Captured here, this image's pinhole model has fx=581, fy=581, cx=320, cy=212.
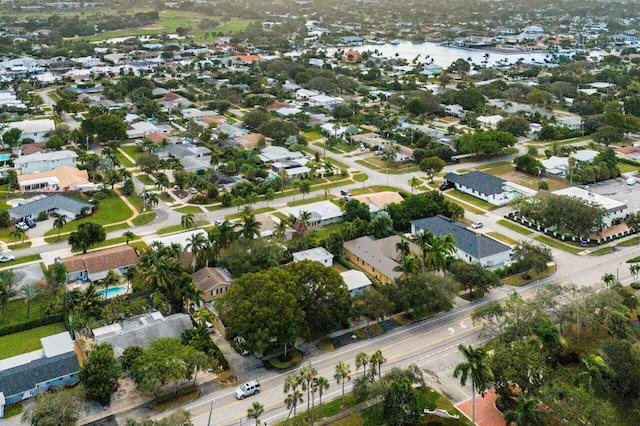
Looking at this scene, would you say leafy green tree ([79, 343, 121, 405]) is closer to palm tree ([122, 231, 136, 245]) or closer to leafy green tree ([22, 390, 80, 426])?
leafy green tree ([22, 390, 80, 426])

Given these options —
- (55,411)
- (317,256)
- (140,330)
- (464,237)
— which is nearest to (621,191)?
(464,237)

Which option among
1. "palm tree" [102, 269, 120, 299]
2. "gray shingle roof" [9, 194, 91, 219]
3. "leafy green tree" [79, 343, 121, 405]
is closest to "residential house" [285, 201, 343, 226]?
"palm tree" [102, 269, 120, 299]

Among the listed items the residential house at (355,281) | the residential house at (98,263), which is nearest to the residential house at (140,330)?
the residential house at (98,263)

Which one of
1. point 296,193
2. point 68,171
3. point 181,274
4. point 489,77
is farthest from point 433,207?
point 489,77

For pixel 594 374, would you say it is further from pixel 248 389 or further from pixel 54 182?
pixel 54 182

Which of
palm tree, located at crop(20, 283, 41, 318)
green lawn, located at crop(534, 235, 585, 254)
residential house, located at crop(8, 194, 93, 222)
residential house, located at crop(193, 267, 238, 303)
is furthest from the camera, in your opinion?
residential house, located at crop(8, 194, 93, 222)

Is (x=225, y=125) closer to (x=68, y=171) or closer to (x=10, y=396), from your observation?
(x=68, y=171)
